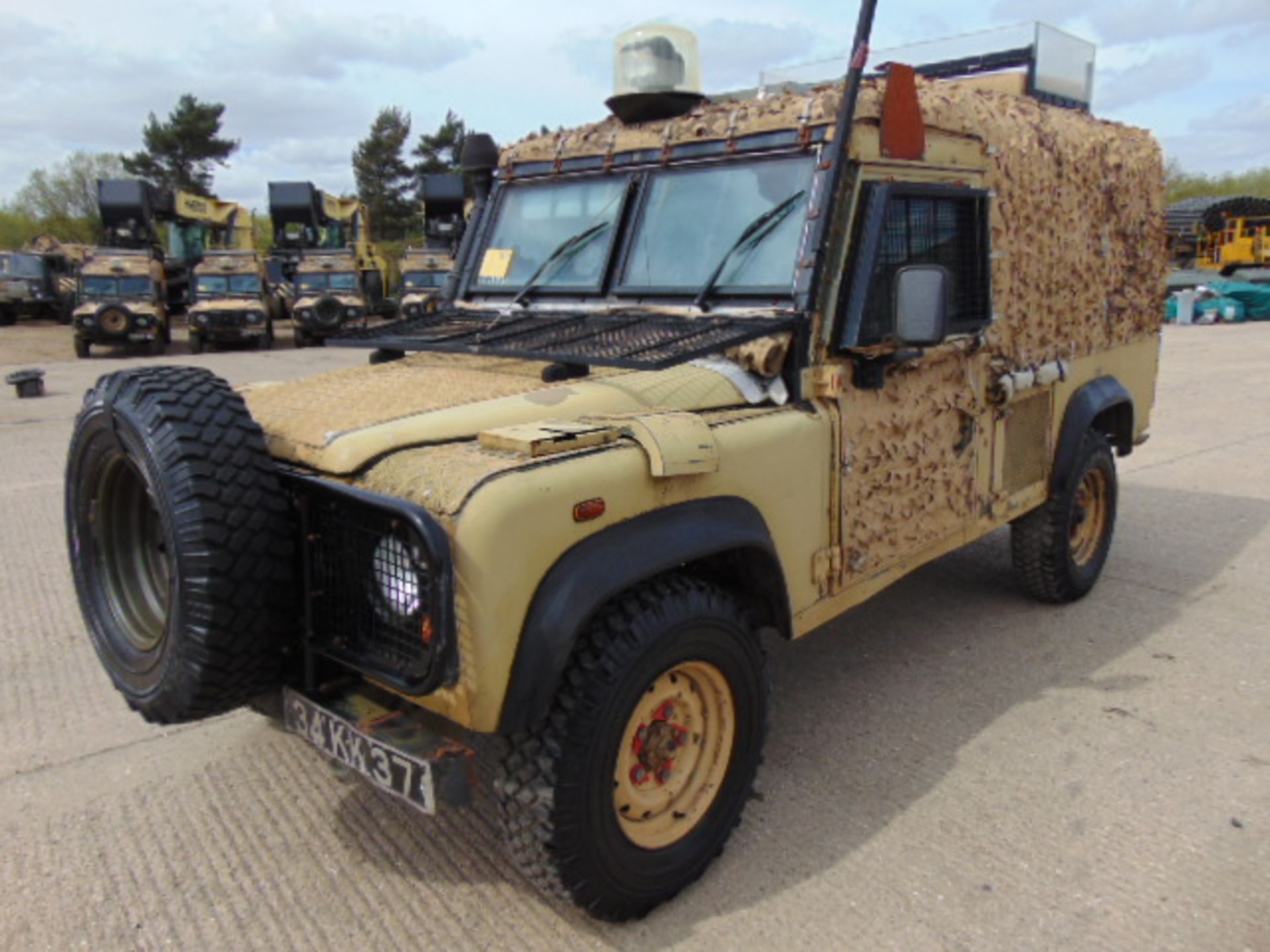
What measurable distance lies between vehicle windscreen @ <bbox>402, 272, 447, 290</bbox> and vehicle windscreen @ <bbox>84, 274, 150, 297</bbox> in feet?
18.2

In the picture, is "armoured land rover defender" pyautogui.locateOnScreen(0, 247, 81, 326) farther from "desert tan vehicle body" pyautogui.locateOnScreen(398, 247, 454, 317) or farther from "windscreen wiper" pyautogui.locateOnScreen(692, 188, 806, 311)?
"windscreen wiper" pyautogui.locateOnScreen(692, 188, 806, 311)

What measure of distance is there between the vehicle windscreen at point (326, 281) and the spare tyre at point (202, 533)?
69.0ft

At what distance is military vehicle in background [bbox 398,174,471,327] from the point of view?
2291 cm

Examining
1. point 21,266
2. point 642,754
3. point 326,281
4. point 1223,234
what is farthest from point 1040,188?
point 1223,234

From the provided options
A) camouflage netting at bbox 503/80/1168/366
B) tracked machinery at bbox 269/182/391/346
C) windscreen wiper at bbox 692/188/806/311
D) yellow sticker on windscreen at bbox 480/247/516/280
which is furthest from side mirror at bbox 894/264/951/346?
tracked machinery at bbox 269/182/391/346

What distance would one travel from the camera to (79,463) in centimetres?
296

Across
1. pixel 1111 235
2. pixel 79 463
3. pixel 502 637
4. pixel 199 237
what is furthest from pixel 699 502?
pixel 199 237

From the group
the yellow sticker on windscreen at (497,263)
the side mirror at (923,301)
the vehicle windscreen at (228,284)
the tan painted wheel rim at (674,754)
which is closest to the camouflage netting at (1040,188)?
the yellow sticker on windscreen at (497,263)

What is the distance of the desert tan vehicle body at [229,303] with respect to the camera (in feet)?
67.8

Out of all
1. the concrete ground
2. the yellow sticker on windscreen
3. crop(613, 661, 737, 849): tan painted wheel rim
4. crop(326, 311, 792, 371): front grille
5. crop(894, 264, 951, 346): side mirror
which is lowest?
the concrete ground

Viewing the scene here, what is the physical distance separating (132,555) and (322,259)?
21.5m

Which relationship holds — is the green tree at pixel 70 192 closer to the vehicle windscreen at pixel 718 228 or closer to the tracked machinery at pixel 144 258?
the tracked machinery at pixel 144 258

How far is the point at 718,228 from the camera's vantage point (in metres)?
3.66

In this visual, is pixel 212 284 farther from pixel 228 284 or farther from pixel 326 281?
pixel 326 281
